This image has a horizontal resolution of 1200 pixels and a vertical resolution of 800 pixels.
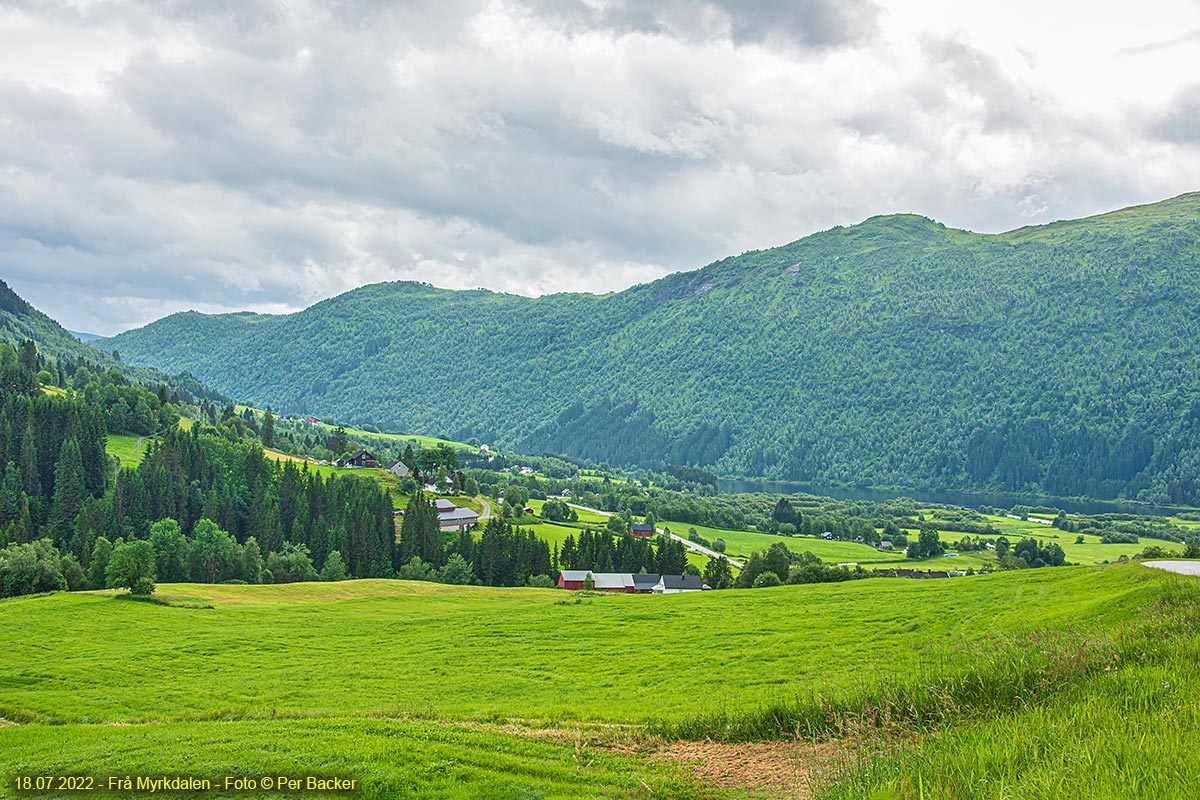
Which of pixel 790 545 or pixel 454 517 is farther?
pixel 790 545

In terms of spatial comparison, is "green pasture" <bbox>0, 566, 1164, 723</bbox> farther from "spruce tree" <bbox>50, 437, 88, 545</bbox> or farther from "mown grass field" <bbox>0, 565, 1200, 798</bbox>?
"spruce tree" <bbox>50, 437, 88, 545</bbox>

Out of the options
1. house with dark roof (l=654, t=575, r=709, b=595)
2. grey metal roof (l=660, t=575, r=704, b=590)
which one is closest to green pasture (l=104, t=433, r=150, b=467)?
house with dark roof (l=654, t=575, r=709, b=595)

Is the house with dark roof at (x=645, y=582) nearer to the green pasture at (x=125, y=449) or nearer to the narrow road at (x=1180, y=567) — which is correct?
the narrow road at (x=1180, y=567)

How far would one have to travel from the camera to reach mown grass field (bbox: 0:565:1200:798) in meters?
11.8

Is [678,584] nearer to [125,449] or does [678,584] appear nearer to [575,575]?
[575,575]

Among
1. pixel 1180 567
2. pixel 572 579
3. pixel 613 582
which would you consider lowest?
pixel 572 579

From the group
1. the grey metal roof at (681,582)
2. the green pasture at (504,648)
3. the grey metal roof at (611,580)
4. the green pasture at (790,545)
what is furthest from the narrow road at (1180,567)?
the green pasture at (790,545)

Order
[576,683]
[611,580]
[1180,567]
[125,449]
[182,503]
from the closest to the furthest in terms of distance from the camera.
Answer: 1. [576,683]
2. [1180,567]
3. [611,580]
4. [182,503]
5. [125,449]

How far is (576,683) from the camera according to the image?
101 feet

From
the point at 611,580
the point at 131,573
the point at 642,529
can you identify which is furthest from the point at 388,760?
the point at 642,529

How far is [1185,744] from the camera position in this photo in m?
A: 8.50

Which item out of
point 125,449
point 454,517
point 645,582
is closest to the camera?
point 645,582

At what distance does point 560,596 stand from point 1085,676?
70.0 meters

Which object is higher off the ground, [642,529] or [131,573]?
[131,573]
